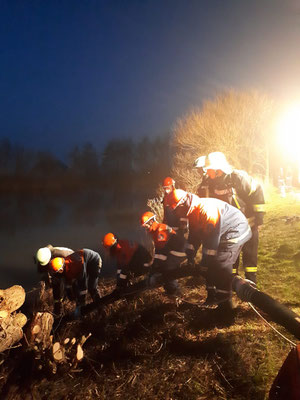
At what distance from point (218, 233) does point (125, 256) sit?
1965mm

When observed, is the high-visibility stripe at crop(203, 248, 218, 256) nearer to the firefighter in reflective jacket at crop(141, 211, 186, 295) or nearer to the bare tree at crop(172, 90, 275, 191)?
the firefighter in reflective jacket at crop(141, 211, 186, 295)

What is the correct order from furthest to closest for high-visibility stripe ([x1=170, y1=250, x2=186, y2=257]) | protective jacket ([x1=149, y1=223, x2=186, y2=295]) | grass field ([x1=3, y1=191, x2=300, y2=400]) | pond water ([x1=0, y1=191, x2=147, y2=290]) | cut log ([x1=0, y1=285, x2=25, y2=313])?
pond water ([x1=0, y1=191, x2=147, y2=290])
protective jacket ([x1=149, y1=223, x2=186, y2=295])
high-visibility stripe ([x1=170, y1=250, x2=186, y2=257])
cut log ([x1=0, y1=285, x2=25, y2=313])
grass field ([x1=3, y1=191, x2=300, y2=400])

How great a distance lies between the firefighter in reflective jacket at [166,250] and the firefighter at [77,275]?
112 centimetres

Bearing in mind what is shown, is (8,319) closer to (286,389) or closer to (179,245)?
(179,245)

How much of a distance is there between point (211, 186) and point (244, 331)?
2335 mm

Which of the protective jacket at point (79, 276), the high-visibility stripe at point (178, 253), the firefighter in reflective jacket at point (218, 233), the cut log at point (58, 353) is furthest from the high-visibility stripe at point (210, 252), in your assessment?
the protective jacket at point (79, 276)

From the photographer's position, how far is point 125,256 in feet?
16.3

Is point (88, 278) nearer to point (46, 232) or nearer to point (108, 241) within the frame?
point (108, 241)

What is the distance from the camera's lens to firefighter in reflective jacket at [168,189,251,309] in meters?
3.57

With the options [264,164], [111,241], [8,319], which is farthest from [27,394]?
[264,164]

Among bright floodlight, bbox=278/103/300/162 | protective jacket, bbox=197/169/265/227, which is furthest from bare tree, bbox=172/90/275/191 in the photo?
protective jacket, bbox=197/169/265/227

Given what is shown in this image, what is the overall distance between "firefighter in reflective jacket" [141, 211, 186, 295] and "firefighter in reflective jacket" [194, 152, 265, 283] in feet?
3.19

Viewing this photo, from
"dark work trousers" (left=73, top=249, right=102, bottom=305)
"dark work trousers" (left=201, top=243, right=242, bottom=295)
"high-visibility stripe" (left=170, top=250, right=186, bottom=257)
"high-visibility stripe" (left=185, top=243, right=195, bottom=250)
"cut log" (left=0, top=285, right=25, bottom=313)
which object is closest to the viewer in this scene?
"dark work trousers" (left=201, top=243, right=242, bottom=295)

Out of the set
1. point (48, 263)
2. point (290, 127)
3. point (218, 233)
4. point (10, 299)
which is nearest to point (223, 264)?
point (218, 233)
